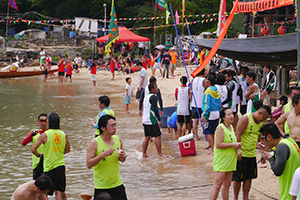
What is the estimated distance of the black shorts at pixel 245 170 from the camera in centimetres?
538

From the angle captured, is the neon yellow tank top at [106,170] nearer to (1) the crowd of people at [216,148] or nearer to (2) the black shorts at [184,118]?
(1) the crowd of people at [216,148]

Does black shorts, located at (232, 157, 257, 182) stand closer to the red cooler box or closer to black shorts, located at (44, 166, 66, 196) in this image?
black shorts, located at (44, 166, 66, 196)

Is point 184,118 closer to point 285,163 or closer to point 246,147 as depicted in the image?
point 246,147

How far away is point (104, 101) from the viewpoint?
6.63 metres

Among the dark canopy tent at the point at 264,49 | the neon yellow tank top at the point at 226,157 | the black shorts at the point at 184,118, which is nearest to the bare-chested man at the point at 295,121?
the neon yellow tank top at the point at 226,157

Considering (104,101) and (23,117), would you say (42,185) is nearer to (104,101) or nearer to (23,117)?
(104,101)

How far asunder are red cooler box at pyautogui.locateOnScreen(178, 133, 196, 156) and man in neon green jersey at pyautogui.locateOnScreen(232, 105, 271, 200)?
8.70ft

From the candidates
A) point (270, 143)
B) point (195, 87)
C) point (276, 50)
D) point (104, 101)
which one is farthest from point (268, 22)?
point (270, 143)

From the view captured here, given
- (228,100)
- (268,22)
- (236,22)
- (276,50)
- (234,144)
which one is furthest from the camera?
(236,22)

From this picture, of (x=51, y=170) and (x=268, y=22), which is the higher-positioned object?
(x=268, y=22)

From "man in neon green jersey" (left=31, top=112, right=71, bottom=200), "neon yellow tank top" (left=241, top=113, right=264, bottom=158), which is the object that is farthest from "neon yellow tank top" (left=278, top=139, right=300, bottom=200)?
"man in neon green jersey" (left=31, top=112, right=71, bottom=200)

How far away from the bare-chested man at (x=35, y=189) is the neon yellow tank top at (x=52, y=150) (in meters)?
1.01

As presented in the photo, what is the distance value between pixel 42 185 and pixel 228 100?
5592 mm

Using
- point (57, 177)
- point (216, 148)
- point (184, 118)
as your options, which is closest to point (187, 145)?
point (184, 118)
